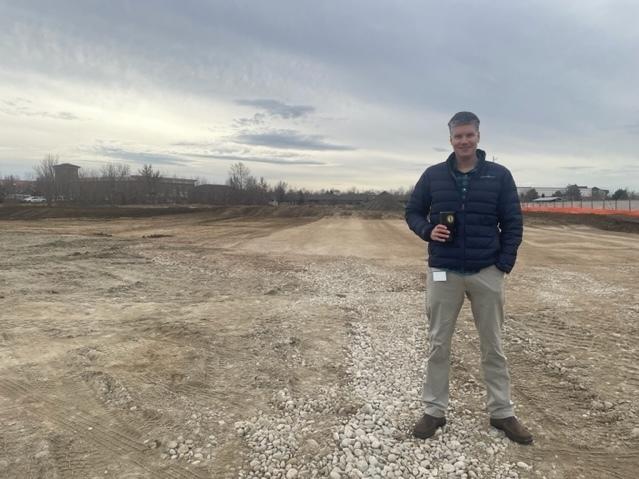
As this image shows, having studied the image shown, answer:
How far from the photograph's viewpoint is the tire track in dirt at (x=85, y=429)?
321cm

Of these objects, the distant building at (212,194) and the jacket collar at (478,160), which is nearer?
the jacket collar at (478,160)

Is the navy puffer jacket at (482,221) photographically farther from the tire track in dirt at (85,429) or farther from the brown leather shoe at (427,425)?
the tire track in dirt at (85,429)

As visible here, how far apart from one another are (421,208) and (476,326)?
1.07m

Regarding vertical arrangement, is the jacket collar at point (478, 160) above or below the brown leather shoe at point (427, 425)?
above

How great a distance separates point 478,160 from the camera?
3.50m

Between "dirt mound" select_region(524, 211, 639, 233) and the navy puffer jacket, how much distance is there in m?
27.6

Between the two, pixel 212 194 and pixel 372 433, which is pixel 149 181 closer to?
pixel 212 194

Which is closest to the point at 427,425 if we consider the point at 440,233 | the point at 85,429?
the point at 440,233

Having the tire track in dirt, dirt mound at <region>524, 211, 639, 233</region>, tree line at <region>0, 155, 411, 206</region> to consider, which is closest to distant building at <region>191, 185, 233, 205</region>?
tree line at <region>0, 155, 411, 206</region>

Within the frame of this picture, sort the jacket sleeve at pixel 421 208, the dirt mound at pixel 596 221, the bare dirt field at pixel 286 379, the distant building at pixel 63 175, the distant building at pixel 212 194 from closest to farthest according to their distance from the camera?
the bare dirt field at pixel 286 379, the jacket sleeve at pixel 421 208, the dirt mound at pixel 596 221, the distant building at pixel 212 194, the distant building at pixel 63 175

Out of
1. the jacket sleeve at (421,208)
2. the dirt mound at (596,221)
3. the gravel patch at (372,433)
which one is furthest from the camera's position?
the dirt mound at (596,221)

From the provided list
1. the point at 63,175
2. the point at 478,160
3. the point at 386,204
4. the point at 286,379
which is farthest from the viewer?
the point at 63,175

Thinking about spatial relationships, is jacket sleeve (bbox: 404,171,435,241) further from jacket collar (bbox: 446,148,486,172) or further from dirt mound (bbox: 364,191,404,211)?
dirt mound (bbox: 364,191,404,211)

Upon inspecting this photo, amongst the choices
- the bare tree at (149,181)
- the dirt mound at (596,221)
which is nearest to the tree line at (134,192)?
the bare tree at (149,181)
